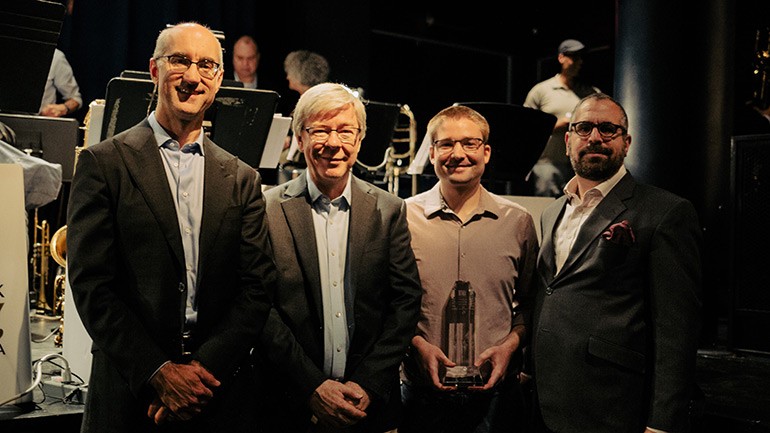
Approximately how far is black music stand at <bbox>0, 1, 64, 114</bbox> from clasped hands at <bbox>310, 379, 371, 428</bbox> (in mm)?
2003

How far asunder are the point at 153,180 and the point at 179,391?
0.58m

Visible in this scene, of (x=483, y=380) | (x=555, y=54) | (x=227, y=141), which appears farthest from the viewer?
(x=555, y=54)

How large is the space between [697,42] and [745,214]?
115 centimetres

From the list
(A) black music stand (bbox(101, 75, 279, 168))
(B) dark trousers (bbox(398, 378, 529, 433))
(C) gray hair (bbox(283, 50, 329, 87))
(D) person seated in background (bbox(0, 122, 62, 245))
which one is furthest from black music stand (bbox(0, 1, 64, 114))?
(C) gray hair (bbox(283, 50, 329, 87))

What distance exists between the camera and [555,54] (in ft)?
35.2

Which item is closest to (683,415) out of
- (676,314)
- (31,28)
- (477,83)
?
(676,314)

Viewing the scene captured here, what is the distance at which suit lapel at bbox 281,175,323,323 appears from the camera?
247cm

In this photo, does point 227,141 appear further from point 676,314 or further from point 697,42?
point 697,42

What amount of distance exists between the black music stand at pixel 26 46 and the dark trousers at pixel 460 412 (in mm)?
2113

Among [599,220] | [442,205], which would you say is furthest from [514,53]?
[599,220]

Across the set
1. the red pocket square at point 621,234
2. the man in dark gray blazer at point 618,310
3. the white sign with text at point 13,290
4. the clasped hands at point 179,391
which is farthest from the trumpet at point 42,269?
the red pocket square at point 621,234

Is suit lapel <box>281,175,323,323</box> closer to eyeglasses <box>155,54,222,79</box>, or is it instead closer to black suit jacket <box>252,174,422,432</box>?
black suit jacket <box>252,174,422,432</box>

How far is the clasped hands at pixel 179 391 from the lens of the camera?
2.12m

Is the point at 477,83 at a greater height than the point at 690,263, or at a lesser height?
greater
